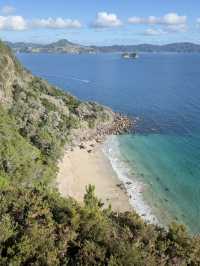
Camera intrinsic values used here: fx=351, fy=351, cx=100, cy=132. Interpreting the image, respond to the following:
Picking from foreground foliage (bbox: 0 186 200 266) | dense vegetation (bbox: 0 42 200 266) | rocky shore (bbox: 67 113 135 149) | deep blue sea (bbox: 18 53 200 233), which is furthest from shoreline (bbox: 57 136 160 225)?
foreground foliage (bbox: 0 186 200 266)

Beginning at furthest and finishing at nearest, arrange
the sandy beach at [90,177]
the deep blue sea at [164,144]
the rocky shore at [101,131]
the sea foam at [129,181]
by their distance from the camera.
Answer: the rocky shore at [101,131] < the sandy beach at [90,177] < the deep blue sea at [164,144] < the sea foam at [129,181]

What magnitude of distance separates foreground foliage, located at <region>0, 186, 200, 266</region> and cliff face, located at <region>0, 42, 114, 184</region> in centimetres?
1558

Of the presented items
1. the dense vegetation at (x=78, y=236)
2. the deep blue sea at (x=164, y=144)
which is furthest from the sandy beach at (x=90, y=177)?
the dense vegetation at (x=78, y=236)

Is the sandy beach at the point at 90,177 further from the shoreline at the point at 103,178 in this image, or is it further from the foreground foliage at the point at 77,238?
the foreground foliage at the point at 77,238

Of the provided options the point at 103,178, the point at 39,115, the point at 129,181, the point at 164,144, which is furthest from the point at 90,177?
the point at 164,144

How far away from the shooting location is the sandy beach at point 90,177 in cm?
4574

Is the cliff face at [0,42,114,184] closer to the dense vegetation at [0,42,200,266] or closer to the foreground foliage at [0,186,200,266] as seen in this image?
the dense vegetation at [0,42,200,266]

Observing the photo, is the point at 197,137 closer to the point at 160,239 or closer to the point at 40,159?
the point at 40,159

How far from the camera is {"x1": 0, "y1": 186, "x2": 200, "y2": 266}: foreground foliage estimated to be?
1961 centimetres

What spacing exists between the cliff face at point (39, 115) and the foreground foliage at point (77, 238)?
51.1ft

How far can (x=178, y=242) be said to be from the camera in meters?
23.5

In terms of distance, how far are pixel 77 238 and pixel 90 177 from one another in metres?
29.8

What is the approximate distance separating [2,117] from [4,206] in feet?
99.8

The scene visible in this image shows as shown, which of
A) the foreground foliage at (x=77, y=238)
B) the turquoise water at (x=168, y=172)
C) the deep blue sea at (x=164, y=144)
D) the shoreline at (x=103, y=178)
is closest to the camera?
the foreground foliage at (x=77, y=238)
